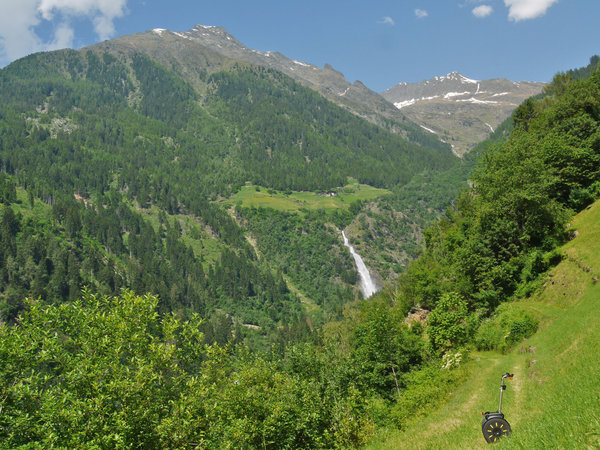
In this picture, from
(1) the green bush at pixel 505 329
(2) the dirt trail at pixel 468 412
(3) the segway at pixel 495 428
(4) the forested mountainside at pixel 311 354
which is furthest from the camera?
(1) the green bush at pixel 505 329

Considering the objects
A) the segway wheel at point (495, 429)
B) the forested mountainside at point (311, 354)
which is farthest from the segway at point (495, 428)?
the forested mountainside at point (311, 354)

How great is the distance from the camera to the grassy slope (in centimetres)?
1466

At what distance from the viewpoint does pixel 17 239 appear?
631 ft

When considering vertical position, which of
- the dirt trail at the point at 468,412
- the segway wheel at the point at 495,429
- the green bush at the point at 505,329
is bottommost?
the green bush at the point at 505,329

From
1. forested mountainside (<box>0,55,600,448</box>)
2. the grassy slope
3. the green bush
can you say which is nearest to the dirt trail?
the grassy slope

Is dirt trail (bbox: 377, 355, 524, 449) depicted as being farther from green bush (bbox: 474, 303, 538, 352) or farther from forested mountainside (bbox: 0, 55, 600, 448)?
green bush (bbox: 474, 303, 538, 352)

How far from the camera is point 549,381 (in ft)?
80.0

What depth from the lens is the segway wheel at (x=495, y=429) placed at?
59.7 ft

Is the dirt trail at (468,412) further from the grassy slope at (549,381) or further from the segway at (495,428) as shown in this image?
the segway at (495,428)

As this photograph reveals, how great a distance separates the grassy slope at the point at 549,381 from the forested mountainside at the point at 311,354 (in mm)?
2077

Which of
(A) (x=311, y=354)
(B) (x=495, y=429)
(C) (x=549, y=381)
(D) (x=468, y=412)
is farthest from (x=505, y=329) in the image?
(B) (x=495, y=429)

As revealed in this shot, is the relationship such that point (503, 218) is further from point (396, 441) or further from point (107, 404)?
point (107, 404)

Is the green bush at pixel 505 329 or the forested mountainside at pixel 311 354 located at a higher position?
the forested mountainside at pixel 311 354

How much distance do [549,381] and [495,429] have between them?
29.1 feet
